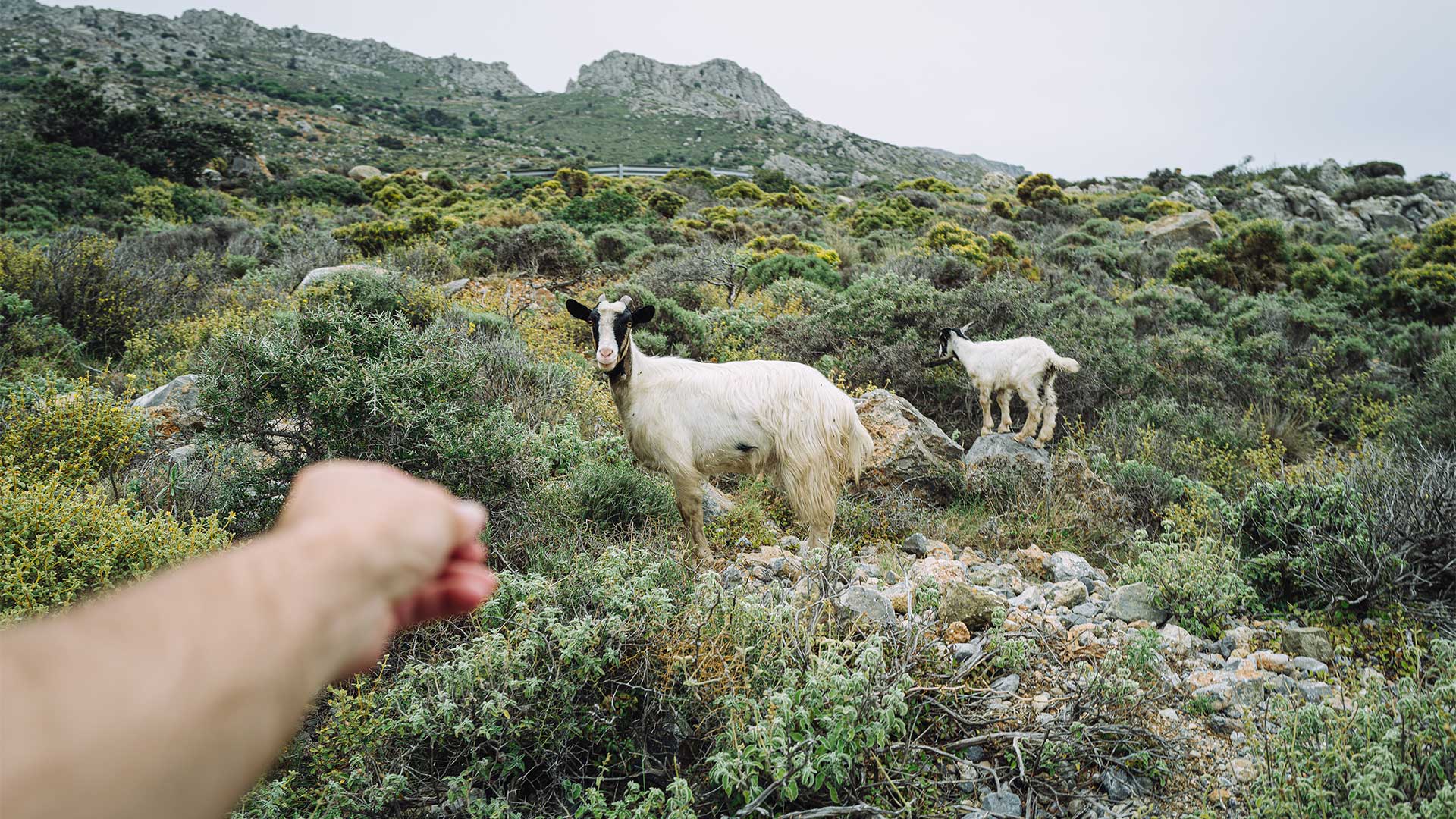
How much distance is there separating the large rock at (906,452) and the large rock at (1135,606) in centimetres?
238

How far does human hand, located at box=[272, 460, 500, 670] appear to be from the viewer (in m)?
0.63

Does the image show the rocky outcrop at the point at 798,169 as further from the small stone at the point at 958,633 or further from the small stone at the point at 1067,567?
the small stone at the point at 958,633

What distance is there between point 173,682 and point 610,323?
452 cm

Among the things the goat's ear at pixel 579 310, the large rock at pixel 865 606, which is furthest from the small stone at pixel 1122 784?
the goat's ear at pixel 579 310

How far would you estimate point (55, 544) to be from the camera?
3.40 metres

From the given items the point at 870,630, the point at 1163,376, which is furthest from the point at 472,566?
the point at 1163,376

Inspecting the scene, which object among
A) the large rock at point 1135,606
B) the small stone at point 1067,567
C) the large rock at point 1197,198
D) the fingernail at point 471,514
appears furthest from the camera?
the large rock at point 1197,198

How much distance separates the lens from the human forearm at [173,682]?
42cm

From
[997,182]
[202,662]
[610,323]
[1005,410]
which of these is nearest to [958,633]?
[610,323]

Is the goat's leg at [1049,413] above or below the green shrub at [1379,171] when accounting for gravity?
below

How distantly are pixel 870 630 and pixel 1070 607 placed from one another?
1.96 metres

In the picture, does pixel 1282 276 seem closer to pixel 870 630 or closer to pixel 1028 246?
pixel 1028 246

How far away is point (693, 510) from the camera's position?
203 inches

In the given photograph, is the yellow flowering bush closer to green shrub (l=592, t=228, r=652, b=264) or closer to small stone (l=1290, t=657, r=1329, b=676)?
small stone (l=1290, t=657, r=1329, b=676)
